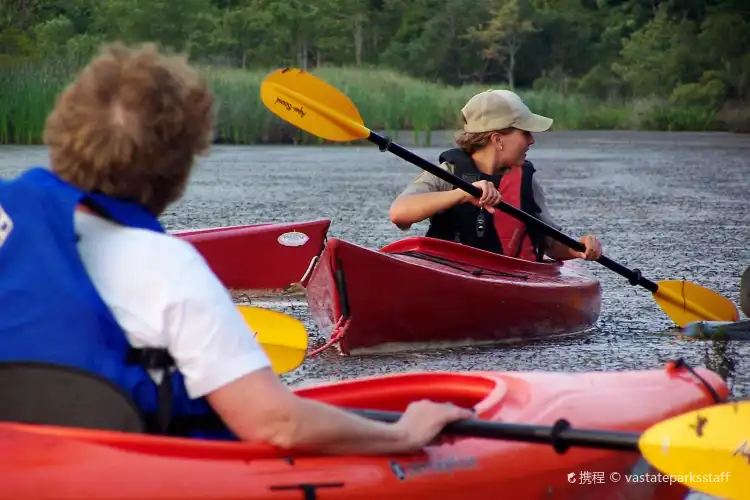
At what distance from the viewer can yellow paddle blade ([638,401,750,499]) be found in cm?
249

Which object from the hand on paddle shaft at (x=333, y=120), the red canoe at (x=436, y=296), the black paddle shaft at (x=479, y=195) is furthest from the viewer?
the hand on paddle shaft at (x=333, y=120)

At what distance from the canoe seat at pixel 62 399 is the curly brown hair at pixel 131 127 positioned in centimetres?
30

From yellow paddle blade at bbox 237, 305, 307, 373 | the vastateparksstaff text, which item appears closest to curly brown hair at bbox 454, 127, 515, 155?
yellow paddle blade at bbox 237, 305, 307, 373

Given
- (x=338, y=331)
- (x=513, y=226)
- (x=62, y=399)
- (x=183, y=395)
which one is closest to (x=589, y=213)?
(x=513, y=226)

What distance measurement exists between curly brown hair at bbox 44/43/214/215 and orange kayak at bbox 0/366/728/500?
0.41 meters

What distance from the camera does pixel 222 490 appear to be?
2.31m

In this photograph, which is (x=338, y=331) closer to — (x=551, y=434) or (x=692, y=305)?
(x=692, y=305)

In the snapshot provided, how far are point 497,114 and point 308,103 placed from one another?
890mm

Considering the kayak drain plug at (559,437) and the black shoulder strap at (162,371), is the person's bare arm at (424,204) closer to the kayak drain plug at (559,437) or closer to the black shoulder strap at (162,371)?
the kayak drain plug at (559,437)

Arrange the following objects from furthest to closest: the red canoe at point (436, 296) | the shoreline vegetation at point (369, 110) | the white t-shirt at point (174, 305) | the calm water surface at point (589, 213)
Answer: the shoreline vegetation at point (369, 110), the calm water surface at point (589, 213), the red canoe at point (436, 296), the white t-shirt at point (174, 305)

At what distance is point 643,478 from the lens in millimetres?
2922

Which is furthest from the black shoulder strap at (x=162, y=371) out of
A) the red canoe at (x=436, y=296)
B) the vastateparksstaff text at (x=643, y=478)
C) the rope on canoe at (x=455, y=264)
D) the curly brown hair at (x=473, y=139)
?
the curly brown hair at (x=473, y=139)

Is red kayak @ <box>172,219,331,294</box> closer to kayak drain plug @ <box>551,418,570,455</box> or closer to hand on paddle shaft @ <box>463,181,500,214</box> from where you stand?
hand on paddle shaft @ <box>463,181,500,214</box>

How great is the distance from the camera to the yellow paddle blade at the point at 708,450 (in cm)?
249
